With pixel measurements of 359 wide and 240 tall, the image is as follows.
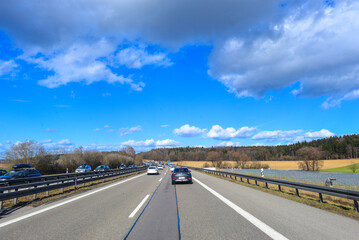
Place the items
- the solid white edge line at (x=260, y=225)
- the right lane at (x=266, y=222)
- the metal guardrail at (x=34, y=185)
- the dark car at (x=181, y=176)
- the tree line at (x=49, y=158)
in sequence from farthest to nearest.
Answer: the tree line at (x=49, y=158)
the dark car at (x=181, y=176)
the metal guardrail at (x=34, y=185)
the right lane at (x=266, y=222)
the solid white edge line at (x=260, y=225)

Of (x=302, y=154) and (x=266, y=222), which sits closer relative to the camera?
(x=266, y=222)

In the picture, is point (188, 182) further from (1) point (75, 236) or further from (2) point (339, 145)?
(2) point (339, 145)

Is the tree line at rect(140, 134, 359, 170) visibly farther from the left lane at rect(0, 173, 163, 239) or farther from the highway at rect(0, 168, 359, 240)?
the left lane at rect(0, 173, 163, 239)

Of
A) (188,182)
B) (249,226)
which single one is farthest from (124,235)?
(188,182)

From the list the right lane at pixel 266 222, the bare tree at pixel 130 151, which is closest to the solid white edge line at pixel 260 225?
the right lane at pixel 266 222

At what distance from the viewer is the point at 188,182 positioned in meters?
18.8

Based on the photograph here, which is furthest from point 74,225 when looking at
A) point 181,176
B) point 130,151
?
point 130,151

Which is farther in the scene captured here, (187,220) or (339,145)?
(339,145)

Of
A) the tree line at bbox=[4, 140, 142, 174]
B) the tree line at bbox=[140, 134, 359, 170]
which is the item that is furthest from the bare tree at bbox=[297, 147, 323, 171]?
the tree line at bbox=[4, 140, 142, 174]

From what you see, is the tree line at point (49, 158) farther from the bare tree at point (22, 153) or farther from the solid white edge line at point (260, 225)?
the solid white edge line at point (260, 225)

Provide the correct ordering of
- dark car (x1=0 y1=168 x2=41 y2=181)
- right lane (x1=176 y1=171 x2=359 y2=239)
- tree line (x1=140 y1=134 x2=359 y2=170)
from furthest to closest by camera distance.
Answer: tree line (x1=140 y1=134 x2=359 y2=170) < dark car (x1=0 y1=168 x2=41 y2=181) < right lane (x1=176 y1=171 x2=359 y2=239)

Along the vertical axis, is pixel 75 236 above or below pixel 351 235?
above

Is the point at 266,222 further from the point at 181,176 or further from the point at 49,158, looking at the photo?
the point at 49,158

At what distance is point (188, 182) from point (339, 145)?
12943 cm
